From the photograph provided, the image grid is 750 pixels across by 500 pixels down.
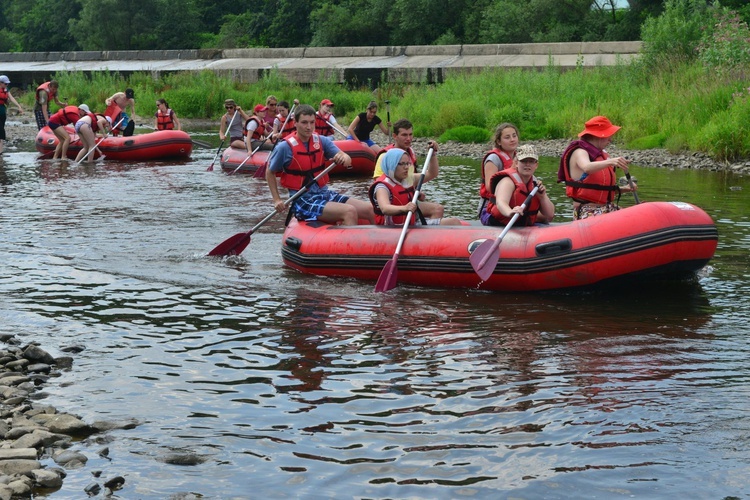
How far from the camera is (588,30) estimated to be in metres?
32.3

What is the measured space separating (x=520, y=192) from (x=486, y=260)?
0.62 metres

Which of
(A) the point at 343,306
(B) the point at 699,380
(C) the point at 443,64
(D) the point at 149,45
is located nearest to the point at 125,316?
(A) the point at 343,306

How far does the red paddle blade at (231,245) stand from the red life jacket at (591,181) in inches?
110

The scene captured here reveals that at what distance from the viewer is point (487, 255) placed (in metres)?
6.94

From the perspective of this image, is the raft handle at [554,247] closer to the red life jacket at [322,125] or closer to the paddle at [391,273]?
the paddle at [391,273]

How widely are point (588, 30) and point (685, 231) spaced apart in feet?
88.6

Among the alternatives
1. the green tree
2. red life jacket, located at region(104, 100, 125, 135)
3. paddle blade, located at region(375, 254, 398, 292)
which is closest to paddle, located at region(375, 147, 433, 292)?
paddle blade, located at region(375, 254, 398, 292)

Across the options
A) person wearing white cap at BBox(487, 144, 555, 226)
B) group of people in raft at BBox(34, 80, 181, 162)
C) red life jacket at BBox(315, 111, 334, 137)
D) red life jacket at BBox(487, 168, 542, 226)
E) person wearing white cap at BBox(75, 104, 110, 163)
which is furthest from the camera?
group of people in raft at BBox(34, 80, 181, 162)

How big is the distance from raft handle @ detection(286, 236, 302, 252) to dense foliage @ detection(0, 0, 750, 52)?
69.4ft

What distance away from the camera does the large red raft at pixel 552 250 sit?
22.0 ft

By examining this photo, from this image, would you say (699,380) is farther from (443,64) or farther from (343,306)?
(443,64)

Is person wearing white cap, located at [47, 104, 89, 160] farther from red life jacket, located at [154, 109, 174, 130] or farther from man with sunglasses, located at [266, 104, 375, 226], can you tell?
man with sunglasses, located at [266, 104, 375, 226]

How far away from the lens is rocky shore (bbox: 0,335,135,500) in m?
3.97

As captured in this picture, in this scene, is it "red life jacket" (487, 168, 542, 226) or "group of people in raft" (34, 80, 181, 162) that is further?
"group of people in raft" (34, 80, 181, 162)
